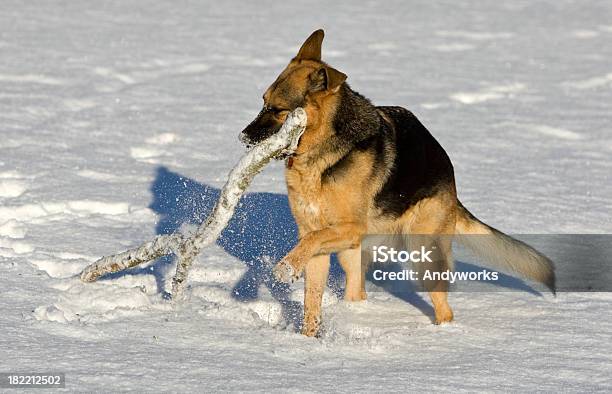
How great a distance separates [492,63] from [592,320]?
812 centimetres

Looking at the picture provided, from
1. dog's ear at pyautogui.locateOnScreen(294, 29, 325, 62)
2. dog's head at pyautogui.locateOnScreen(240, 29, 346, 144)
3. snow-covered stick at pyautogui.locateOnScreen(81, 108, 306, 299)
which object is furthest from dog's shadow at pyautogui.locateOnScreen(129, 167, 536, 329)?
dog's ear at pyautogui.locateOnScreen(294, 29, 325, 62)

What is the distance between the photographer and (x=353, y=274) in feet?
19.5

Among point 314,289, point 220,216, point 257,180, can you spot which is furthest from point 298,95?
point 257,180

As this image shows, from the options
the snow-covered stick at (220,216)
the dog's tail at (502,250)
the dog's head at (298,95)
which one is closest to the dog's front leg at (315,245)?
the snow-covered stick at (220,216)

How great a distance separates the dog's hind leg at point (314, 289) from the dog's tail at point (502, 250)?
1036 mm

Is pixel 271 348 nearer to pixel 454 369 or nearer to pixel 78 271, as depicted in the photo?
pixel 454 369

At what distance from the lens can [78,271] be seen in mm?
5910

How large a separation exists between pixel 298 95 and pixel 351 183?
A: 1.89 feet

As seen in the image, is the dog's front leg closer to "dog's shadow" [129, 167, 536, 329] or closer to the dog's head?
the dog's head

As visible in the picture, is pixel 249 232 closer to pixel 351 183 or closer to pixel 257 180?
pixel 257 180

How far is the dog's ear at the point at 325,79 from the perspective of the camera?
5.18 m

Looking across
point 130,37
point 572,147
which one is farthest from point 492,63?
point 130,37

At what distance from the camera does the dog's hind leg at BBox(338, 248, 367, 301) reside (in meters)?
5.93

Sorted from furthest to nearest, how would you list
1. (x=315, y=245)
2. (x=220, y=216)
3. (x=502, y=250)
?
(x=502, y=250) → (x=220, y=216) → (x=315, y=245)
